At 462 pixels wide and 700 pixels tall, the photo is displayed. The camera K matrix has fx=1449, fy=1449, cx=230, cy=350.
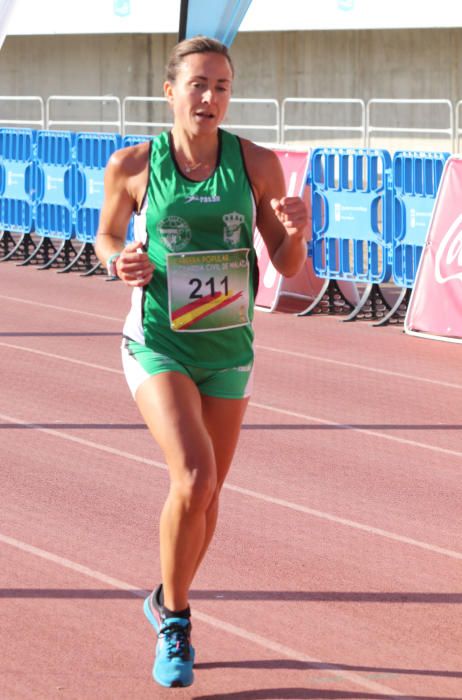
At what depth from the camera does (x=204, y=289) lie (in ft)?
16.4

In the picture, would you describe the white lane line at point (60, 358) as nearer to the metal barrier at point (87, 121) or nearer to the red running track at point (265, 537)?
the red running track at point (265, 537)

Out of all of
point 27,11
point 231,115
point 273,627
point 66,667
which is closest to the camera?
point 66,667

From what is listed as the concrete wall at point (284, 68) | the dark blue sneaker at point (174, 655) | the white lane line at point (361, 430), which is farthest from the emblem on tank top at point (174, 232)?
the concrete wall at point (284, 68)

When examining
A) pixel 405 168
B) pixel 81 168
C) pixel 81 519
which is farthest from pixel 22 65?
pixel 81 519

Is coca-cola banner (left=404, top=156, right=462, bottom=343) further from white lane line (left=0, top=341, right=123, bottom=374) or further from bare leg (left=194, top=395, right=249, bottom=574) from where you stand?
bare leg (left=194, top=395, right=249, bottom=574)

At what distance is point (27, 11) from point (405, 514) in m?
31.0

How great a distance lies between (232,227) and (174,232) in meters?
0.20

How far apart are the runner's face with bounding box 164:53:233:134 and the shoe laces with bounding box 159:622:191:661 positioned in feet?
5.58

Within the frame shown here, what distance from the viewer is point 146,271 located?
4.83 metres

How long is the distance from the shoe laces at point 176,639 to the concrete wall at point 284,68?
25094 millimetres

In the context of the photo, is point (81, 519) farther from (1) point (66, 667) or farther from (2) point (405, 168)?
(2) point (405, 168)

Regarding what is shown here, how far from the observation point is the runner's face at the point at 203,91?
16.4ft

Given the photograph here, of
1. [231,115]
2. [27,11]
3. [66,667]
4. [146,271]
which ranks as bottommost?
[66,667]

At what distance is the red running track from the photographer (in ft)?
17.1
